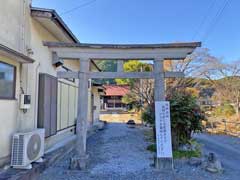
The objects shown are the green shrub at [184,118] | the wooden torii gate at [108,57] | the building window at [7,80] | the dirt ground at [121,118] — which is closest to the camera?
the building window at [7,80]

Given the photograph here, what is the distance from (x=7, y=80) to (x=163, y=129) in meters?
3.75

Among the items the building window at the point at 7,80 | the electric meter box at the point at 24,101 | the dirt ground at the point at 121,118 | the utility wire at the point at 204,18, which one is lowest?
the dirt ground at the point at 121,118

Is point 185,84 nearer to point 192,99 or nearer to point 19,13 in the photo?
point 192,99

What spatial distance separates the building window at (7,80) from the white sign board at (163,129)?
336 centimetres

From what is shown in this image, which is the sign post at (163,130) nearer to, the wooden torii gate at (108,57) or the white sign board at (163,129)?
the white sign board at (163,129)

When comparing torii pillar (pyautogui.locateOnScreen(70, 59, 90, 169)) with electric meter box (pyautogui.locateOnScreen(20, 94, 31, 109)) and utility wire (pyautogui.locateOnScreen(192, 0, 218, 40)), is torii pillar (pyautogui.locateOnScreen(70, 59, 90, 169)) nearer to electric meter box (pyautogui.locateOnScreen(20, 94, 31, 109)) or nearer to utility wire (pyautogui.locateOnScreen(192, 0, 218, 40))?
electric meter box (pyautogui.locateOnScreen(20, 94, 31, 109))

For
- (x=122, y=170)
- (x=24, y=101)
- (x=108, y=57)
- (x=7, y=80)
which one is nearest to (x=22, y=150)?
(x=24, y=101)

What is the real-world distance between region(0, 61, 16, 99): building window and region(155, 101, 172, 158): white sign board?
3361 mm

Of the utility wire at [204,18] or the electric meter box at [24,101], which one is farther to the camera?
the utility wire at [204,18]

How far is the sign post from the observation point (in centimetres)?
541

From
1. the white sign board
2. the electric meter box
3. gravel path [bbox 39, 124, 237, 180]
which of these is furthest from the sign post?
the electric meter box

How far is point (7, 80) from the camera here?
456 cm

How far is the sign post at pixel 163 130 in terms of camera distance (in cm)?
541

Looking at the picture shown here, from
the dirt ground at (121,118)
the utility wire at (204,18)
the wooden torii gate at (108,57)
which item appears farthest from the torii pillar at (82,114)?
the dirt ground at (121,118)
